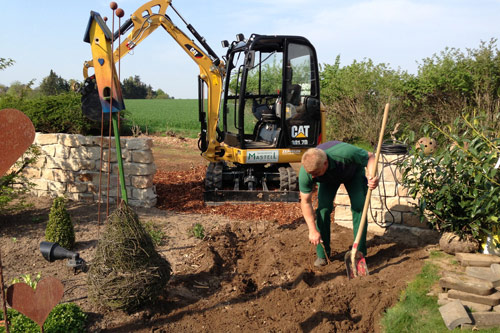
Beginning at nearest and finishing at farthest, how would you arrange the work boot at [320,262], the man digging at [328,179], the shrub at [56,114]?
the man digging at [328,179]
the work boot at [320,262]
the shrub at [56,114]

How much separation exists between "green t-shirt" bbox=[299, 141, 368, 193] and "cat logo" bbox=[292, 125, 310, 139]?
3.75 meters

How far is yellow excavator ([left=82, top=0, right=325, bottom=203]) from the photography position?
8.13 meters

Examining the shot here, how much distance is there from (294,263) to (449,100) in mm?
11401

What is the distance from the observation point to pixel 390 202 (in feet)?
19.1

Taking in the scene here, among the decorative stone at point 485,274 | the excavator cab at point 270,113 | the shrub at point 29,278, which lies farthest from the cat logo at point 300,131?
the shrub at point 29,278

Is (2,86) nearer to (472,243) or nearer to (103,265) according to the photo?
(103,265)

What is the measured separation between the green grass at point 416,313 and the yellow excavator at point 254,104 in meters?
3.99

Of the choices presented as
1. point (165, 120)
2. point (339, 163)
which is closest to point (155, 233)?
point (339, 163)

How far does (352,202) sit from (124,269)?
257 cm

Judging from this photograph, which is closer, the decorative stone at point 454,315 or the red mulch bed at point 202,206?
the decorative stone at point 454,315

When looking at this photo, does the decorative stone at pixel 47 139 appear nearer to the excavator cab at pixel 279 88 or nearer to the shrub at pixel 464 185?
the excavator cab at pixel 279 88

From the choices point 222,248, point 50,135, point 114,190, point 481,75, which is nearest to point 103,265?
point 222,248

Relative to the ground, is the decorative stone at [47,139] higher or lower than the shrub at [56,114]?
lower

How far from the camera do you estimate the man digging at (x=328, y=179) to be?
14.0 ft
